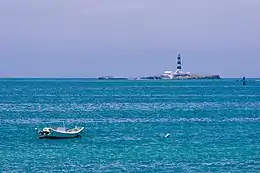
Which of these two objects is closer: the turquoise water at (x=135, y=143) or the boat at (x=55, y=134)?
the turquoise water at (x=135, y=143)

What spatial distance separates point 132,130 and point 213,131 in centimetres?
896

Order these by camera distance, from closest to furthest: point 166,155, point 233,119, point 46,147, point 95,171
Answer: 1. point 95,171
2. point 166,155
3. point 46,147
4. point 233,119

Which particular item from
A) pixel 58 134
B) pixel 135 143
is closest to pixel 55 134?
pixel 58 134

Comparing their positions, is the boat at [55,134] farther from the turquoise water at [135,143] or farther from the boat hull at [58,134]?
the turquoise water at [135,143]

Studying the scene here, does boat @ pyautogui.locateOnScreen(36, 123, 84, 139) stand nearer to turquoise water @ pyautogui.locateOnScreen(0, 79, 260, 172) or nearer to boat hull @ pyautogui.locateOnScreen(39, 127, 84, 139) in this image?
boat hull @ pyautogui.locateOnScreen(39, 127, 84, 139)

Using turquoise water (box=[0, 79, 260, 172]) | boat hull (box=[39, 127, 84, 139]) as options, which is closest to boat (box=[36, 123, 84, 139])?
boat hull (box=[39, 127, 84, 139])

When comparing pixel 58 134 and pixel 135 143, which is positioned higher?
pixel 58 134

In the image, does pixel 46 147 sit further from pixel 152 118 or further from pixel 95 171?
pixel 152 118

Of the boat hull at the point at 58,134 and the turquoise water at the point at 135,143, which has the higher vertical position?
the boat hull at the point at 58,134

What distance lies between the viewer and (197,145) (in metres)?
67.2

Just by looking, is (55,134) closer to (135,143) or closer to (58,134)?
(58,134)

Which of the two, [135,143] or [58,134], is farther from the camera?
[58,134]

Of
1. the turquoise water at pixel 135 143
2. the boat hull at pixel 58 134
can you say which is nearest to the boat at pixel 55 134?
the boat hull at pixel 58 134

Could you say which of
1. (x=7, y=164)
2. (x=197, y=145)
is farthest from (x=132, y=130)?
(x=7, y=164)
